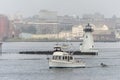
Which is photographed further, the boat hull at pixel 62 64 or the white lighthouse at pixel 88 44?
the white lighthouse at pixel 88 44

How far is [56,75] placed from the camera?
2445 inches

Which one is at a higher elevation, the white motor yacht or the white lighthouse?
the white lighthouse

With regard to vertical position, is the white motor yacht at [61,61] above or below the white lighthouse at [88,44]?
below

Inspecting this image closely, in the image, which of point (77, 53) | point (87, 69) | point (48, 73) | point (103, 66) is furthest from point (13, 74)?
point (77, 53)

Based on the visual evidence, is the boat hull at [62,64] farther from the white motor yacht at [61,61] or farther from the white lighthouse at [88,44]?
the white lighthouse at [88,44]

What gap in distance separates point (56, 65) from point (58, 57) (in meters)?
0.89

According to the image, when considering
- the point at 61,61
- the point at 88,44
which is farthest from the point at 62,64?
the point at 88,44

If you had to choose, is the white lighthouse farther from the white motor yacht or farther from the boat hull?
the white motor yacht

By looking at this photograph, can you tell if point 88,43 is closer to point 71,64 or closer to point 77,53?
point 77,53

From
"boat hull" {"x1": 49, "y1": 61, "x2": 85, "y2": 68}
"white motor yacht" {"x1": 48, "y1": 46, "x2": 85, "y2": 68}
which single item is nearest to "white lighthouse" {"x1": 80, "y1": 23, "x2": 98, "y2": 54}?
"boat hull" {"x1": 49, "y1": 61, "x2": 85, "y2": 68}

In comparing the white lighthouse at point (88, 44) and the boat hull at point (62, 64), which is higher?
the white lighthouse at point (88, 44)

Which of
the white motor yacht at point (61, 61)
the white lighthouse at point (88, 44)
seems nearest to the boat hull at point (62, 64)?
the white motor yacht at point (61, 61)

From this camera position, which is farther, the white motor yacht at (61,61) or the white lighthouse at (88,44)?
the white lighthouse at (88,44)

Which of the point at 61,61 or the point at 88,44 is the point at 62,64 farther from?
the point at 88,44
